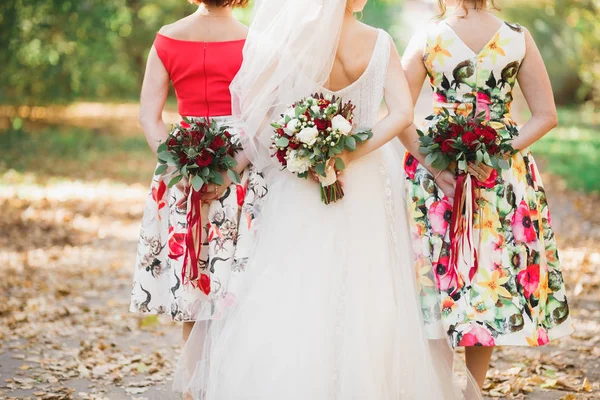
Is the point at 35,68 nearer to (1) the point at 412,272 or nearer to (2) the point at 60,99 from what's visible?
(2) the point at 60,99

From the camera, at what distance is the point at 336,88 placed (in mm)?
3775

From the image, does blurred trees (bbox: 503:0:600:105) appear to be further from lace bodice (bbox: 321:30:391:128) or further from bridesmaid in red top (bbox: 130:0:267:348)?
bridesmaid in red top (bbox: 130:0:267:348)

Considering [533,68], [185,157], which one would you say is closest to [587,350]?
Answer: [533,68]

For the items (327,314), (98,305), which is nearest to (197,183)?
(327,314)

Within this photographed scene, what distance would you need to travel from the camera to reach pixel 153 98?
3.95 m

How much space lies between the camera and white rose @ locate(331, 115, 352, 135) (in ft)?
11.6

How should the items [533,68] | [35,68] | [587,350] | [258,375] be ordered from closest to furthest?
1. [258,375]
2. [533,68]
3. [587,350]
4. [35,68]

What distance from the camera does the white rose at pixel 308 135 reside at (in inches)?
138

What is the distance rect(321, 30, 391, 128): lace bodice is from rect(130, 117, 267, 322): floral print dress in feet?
1.97

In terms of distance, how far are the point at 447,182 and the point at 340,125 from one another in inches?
28.9

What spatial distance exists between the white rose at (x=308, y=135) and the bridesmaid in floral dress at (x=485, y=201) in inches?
25.8

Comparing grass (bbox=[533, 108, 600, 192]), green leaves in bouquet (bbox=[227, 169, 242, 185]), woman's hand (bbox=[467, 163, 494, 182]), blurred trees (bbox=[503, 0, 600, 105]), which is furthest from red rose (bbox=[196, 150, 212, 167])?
blurred trees (bbox=[503, 0, 600, 105])

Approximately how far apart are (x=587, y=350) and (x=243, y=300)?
121 inches

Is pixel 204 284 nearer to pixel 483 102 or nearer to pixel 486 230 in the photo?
pixel 486 230
